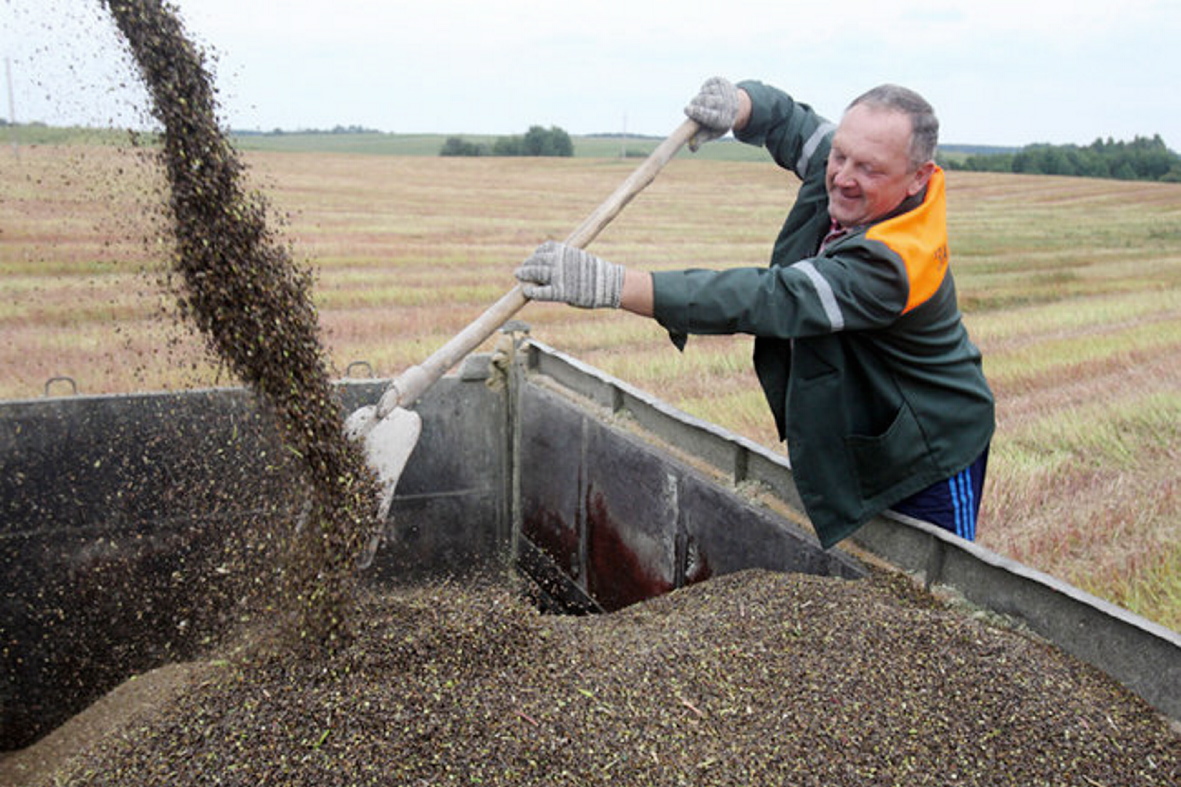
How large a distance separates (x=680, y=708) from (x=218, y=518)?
1799 mm

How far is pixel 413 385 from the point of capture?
2.46 metres

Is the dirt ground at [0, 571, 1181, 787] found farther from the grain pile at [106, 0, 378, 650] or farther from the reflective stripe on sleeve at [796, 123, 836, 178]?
the reflective stripe on sleeve at [796, 123, 836, 178]

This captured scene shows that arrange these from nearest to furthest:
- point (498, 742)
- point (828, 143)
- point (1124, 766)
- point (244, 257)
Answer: point (1124, 766) → point (498, 742) → point (244, 257) → point (828, 143)

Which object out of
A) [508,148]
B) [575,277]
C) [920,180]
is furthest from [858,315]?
[508,148]

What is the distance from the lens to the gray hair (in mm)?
1966

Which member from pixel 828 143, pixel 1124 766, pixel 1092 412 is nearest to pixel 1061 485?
pixel 1092 412

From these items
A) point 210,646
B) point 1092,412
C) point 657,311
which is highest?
point 657,311

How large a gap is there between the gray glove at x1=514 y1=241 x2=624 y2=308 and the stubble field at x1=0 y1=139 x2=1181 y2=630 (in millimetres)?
938

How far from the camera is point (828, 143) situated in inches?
97.0

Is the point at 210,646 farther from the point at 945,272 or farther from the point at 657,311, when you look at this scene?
the point at 945,272

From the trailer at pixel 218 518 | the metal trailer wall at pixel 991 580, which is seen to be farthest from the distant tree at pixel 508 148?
the metal trailer wall at pixel 991 580

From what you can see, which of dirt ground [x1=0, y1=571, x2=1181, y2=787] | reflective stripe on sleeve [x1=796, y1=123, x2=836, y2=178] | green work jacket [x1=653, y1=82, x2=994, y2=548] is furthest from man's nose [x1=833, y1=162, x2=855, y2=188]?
dirt ground [x1=0, y1=571, x2=1181, y2=787]

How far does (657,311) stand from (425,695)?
903 millimetres

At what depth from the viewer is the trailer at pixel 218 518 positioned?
8.26 ft
